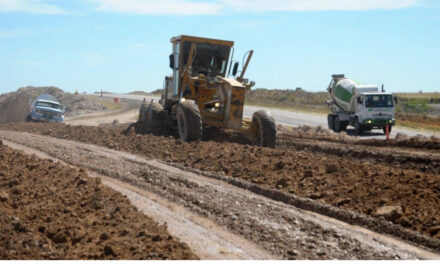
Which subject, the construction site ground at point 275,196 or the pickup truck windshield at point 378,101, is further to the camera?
the pickup truck windshield at point 378,101

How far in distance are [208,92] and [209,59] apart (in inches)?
45.8

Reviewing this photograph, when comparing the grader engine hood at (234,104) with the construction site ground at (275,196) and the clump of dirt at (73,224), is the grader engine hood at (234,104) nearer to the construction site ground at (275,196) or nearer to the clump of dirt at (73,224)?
the construction site ground at (275,196)

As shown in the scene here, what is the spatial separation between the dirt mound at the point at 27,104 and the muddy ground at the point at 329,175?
81.0 ft

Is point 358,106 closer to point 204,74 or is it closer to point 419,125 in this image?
point 419,125

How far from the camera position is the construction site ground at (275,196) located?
27.6 feet

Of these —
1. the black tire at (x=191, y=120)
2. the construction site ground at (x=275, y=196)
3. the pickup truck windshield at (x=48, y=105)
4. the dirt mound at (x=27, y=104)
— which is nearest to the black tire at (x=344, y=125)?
the construction site ground at (x=275, y=196)

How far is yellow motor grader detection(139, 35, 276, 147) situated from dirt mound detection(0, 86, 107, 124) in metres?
23.2

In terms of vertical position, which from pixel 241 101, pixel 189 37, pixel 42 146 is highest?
pixel 189 37

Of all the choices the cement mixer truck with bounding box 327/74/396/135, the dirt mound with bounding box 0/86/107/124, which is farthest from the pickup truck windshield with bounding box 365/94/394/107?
the dirt mound with bounding box 0/86/107/124

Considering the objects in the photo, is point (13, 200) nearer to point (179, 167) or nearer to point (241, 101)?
point (179, 167)

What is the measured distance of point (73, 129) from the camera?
2452cm

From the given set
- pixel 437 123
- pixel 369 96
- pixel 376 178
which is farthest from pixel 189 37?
pixel 437 123

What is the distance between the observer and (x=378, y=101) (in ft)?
104

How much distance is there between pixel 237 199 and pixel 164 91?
13.0 meters
